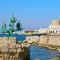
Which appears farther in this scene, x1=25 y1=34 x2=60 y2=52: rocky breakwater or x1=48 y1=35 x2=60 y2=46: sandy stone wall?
x1=48 y1=35 x2=60 y2=46: sandy stone wall

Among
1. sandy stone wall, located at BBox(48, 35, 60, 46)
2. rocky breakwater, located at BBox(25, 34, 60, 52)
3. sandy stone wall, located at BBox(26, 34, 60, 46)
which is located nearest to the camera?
rocky breakwater, located at BBox(25, 34, 60, 52)

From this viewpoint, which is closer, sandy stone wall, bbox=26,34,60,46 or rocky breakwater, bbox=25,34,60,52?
rocky breakwater, bbox=25,34,60,52

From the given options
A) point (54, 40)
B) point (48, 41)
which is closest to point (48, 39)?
point (48, 41)

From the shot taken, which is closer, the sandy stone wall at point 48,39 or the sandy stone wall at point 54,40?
the sandy stone wall at point 54,40

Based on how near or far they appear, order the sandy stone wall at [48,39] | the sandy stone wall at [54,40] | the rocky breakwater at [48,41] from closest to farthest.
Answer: the rocky breakwater at [48,41] → the sandy stone wall at [54,40] → the sandy stone wall at [48,39]

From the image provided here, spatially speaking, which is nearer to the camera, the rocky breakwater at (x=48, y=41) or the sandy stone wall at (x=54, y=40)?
the rocky breakwater at (x=48, y=41)

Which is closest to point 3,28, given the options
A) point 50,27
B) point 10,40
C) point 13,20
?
point 13,20

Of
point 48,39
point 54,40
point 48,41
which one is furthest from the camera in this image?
point 48,39

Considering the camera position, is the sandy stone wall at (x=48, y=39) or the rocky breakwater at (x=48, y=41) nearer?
the rocky breakwater at (x=48, y=41)

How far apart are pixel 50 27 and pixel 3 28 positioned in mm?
96040

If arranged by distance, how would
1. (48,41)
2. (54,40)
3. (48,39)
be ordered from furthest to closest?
(48,39) < (48,41) < (54,40)

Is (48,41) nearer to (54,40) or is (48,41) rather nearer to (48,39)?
(48,39)

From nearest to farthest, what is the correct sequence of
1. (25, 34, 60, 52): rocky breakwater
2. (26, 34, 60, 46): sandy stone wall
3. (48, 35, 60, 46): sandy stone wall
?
(25, 34, 60, 52): rocky breakwater < (48, 35, 60, 46): sandy stone wall < (26, 34, 60, 46): sandy stone wall

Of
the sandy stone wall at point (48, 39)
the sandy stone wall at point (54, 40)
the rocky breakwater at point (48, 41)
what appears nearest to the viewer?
the rocky breakwater at point (48, 41)
